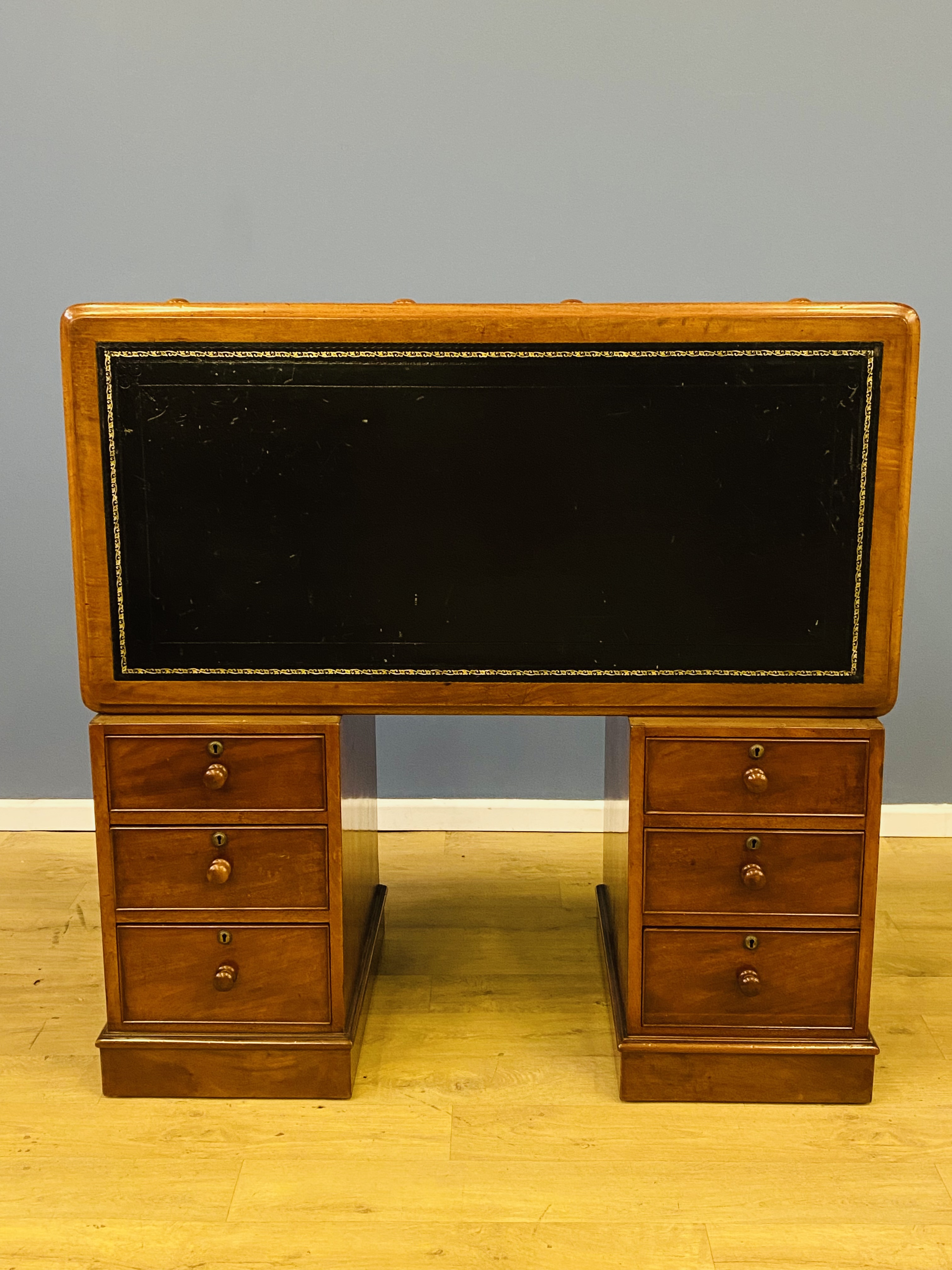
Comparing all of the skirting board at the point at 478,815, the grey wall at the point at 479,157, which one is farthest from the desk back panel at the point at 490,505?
the skirting board at the point at 478,815

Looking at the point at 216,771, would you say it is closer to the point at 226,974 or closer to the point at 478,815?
the point at 226,974

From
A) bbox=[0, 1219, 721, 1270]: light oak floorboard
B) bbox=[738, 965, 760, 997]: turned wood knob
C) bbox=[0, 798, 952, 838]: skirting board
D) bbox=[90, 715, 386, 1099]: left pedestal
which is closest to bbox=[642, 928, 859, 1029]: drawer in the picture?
bbox=[738, 965, 760, 997]: turned wood knob

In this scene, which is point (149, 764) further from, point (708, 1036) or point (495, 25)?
point (495, 25)

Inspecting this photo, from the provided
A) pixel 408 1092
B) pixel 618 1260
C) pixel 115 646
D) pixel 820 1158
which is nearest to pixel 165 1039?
pixel 408 1092

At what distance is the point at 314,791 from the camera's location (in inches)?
70.4

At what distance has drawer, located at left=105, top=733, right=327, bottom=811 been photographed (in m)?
1.78

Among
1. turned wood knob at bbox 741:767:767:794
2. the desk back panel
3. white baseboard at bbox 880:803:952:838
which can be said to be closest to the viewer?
the desk back panel

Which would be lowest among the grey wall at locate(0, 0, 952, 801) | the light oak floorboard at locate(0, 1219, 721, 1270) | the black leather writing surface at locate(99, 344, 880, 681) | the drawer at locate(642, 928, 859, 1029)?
the light oak floorboard at locate(0, 1219, 721, 1270)

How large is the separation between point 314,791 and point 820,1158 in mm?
936

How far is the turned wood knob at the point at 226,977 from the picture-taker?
1814 mm

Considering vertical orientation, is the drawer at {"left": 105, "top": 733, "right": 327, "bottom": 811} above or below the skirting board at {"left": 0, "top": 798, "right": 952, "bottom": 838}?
above

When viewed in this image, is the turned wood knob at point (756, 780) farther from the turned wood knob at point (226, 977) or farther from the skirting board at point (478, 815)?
the skirting board at point (478, 815)

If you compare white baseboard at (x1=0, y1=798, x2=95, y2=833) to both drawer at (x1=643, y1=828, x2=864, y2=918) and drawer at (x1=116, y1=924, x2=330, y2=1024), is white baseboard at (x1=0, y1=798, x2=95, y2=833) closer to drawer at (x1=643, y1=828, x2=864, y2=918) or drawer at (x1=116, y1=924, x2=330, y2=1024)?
drawer at (x1=116, y1=924, x2=330, y2=1024)

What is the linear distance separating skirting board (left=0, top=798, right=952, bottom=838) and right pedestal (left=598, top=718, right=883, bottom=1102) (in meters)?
1.04
